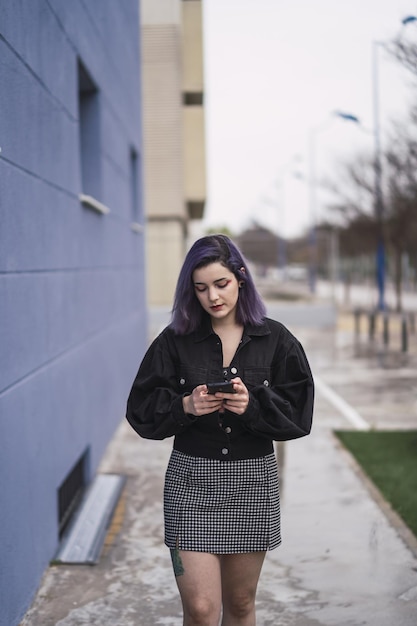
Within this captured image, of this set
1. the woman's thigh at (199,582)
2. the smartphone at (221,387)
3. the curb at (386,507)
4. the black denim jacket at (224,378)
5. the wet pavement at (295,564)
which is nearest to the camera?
the smartphone at (221,387)

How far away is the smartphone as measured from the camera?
129 inches

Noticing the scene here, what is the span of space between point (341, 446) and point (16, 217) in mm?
5912

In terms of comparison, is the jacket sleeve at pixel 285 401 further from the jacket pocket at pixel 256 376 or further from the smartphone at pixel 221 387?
the smartphone at pixel 221 387

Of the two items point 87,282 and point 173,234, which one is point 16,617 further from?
point 173,234

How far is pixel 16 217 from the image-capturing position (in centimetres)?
511

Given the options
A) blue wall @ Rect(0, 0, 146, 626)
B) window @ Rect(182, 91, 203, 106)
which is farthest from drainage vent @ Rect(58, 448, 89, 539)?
window @ Rect(182, 91, 203, 106)

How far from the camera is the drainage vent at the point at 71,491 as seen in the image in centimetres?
684

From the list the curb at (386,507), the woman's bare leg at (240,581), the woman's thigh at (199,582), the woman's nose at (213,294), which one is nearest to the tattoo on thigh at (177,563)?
the woman's thigh at (199,582)

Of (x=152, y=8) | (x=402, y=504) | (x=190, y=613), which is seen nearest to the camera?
(x=190, y=613)

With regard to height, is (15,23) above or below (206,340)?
above

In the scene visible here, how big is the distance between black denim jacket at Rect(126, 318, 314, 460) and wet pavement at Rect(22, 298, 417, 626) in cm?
176

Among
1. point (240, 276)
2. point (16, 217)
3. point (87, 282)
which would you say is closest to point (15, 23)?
point (16, 217)

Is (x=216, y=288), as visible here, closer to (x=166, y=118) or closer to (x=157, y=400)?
(x=157, y=400)

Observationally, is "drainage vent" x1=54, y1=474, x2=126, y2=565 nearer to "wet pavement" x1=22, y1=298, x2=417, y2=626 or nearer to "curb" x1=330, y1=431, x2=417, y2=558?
"wet pavement" x1=22, y1=298, x2=417, y2=626
